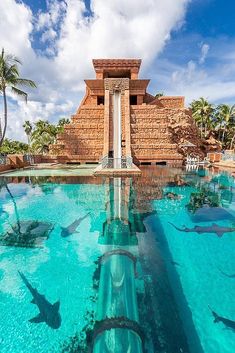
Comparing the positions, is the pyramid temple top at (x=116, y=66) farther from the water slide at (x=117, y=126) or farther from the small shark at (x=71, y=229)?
the small shark at (x=71, y=229)

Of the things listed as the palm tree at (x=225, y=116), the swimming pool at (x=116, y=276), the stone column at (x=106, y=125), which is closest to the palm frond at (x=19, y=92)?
the stone column at (x=106, y=125)

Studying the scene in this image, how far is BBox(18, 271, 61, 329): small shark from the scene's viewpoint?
3754mm

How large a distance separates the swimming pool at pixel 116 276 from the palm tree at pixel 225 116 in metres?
32.7

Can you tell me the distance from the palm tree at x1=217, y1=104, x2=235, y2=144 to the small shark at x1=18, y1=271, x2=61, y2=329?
40686 millimetres

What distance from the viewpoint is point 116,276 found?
186 inches

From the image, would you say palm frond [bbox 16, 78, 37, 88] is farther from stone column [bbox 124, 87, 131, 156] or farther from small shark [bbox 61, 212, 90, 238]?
small shark [bbox 61, 212, 90, 238]

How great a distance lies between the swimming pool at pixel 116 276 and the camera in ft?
11.3

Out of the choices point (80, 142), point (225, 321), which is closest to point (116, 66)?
point (80, 142)

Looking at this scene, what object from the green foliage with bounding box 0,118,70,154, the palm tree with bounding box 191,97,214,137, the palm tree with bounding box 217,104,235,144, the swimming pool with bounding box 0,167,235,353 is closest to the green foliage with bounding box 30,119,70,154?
the green foliage with bounding box 0,118,70,154

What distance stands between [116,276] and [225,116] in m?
40.3

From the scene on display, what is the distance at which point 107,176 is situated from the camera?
14797mm

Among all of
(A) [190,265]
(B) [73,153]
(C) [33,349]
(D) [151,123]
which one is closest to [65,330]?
(C) [33,349]

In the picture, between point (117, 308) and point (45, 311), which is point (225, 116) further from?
point (45, 311)

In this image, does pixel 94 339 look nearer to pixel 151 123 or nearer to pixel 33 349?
pixel 33 349
